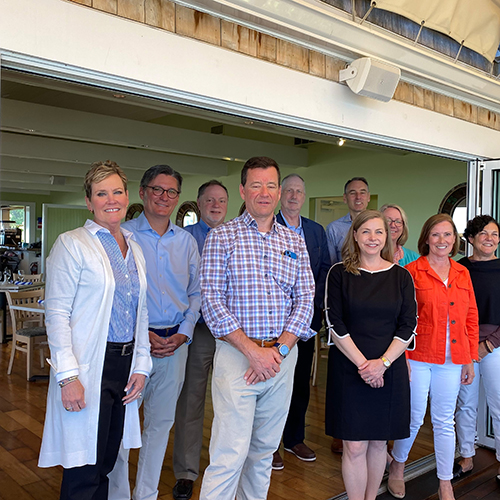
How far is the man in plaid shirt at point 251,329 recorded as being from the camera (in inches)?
86.9

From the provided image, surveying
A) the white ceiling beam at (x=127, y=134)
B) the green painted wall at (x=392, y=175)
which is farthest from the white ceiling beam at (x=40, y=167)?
the green painted wall at (x=392, y=175)

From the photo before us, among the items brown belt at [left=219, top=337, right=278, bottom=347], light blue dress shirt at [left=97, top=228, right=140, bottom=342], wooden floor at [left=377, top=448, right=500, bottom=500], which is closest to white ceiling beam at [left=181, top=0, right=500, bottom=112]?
light blue dress shirt at [left=97, top=228, right=140, bottom=342]

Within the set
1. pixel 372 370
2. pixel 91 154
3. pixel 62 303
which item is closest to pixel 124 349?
pixel 62 303

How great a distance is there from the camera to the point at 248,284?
225 centimetres

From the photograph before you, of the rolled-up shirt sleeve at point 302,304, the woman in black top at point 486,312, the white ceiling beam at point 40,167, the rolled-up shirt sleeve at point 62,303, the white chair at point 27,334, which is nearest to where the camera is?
the rolled-up shirt sleeve at point 62,303

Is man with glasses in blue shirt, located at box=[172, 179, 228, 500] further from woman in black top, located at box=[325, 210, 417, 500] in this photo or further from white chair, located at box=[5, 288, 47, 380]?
white chair, located at box=[5, 288, 47, 380]

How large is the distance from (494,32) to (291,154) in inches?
201

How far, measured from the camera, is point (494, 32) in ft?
12.5

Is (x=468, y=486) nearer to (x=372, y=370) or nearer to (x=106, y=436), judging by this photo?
(x=372, y=370)

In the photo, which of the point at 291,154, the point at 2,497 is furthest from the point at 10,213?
the point at 2,497

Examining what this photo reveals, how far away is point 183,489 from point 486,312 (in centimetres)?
223

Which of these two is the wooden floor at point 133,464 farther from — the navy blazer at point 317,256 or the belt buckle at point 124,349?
the belt buckle at point 124,349

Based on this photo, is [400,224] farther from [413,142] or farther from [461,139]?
[461,139]

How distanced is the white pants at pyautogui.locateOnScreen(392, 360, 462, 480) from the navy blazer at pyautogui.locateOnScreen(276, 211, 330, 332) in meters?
0.77
